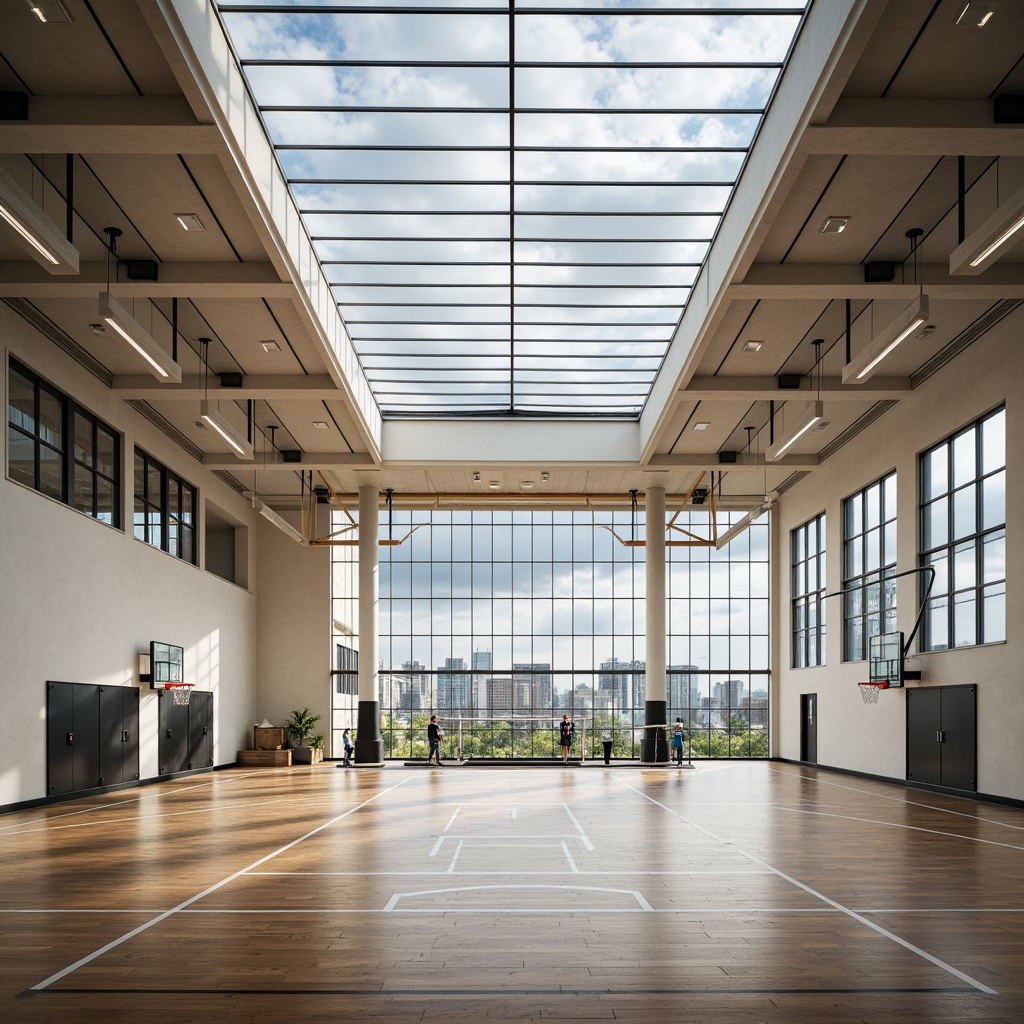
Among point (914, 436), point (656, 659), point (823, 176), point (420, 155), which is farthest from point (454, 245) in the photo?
point (656, 659)

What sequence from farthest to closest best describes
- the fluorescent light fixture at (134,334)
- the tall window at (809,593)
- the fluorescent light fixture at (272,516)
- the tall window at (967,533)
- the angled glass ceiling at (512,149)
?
the tall window at (809,593) → the fluorescent light fixture at (272,516) → the tall window at (967,533) → the fluorescent light fixture at (134,334) → the angled glass ceiling at (512,149)

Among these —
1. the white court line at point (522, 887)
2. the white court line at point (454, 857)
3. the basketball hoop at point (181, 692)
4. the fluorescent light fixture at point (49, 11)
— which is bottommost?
the white court line at point (454, 857)

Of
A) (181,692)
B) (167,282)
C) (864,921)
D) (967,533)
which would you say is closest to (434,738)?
(181,692)

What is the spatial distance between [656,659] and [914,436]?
1368cm

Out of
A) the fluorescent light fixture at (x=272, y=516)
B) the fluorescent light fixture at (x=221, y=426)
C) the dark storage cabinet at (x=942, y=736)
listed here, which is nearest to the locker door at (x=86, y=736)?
the fluorescent light fixture at (x=221, y=426)

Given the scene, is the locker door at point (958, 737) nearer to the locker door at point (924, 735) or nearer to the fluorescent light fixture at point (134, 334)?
the locker door at point (924, 735)

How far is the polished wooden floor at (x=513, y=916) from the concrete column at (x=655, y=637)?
650 inches

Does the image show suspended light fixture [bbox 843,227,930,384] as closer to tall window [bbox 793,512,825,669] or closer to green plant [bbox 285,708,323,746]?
tall window [bbox 793,512,825,669]

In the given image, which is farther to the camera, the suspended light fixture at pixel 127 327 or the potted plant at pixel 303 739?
the potted plant at pixel 303 739

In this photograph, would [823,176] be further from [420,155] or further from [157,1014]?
[157,1014]

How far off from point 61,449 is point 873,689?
21756 millimetres

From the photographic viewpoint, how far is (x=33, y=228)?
42.7ft

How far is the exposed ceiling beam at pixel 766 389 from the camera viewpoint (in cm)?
2603

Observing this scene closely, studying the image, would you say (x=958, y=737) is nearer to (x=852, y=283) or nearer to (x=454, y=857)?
(x=852, y=283)
